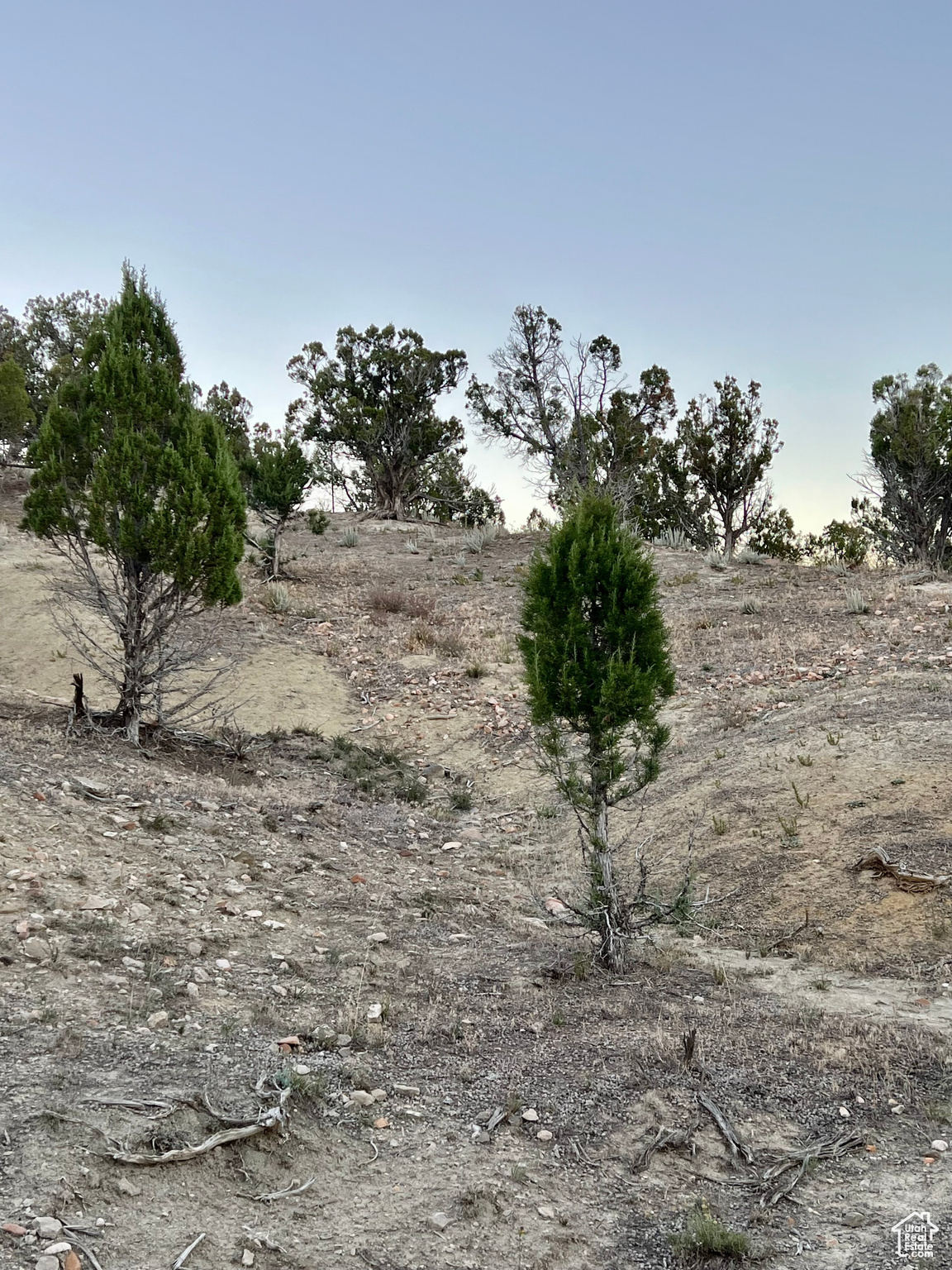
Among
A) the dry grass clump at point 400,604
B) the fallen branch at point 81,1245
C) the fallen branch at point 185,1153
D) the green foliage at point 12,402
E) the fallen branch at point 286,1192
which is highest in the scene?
the green foliage at point 12,402

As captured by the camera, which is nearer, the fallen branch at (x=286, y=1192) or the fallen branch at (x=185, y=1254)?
the fallen branch at (x=185, y=1254)

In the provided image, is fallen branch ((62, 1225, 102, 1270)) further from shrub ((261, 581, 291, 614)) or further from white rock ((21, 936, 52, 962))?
shrub ((261, 581, 291, 614))

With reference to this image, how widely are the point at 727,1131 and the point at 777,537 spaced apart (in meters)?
33.4

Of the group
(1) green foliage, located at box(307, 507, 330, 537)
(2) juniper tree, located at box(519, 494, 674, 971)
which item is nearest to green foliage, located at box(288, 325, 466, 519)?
(1) green foliage, located at box(307, 507, 330, 537)

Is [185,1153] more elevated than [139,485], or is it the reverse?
[139,485]

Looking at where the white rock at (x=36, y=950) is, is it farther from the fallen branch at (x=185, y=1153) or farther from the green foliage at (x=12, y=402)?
the green foliage at (x=12, y=402)

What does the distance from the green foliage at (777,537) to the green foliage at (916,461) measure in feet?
19.1

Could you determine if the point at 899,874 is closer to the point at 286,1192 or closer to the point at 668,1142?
the point at 668,1142

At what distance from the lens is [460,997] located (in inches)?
234

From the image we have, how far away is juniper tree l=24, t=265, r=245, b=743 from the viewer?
10852 millimetres

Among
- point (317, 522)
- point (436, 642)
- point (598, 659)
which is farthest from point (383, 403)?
point (598, 659)

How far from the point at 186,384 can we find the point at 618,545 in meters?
7.67

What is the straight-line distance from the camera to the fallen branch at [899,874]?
7629 millimetres

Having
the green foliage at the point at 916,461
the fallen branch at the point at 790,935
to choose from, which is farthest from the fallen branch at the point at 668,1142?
the green foliage at the point at 916,461
